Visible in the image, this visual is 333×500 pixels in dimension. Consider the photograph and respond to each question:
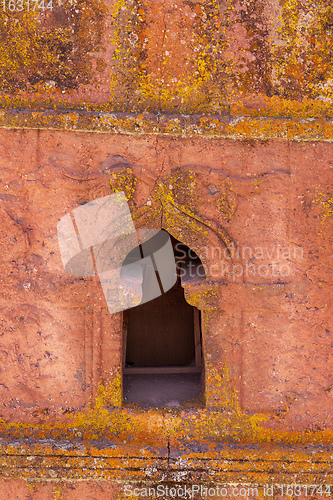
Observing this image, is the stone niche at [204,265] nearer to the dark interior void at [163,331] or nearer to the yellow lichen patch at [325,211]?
the yellow lichen patch at [325,211]

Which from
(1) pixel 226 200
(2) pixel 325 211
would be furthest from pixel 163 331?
(2) pixel 325 211

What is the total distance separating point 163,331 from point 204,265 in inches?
50.8

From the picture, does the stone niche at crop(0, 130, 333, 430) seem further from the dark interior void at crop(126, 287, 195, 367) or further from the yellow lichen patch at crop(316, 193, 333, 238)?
the dark interior void at crop(126, 287, 195, 367)

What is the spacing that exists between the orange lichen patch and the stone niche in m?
0.37

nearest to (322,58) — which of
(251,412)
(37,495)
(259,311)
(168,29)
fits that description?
(168,29)

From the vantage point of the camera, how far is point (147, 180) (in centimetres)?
262

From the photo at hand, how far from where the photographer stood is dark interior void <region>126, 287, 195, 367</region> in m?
3.67

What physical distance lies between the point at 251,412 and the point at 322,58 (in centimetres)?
258

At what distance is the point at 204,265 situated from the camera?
105 inches

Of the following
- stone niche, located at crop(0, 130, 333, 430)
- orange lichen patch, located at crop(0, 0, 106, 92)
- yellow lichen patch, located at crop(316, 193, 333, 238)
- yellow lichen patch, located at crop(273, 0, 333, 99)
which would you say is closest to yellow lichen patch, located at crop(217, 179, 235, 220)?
stone niche, located at crop(0, 130, 333, 430)

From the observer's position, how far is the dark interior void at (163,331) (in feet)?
12.0

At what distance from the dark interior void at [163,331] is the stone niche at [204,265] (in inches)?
36.1

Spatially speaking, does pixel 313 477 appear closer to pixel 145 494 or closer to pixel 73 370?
pixel 145 494

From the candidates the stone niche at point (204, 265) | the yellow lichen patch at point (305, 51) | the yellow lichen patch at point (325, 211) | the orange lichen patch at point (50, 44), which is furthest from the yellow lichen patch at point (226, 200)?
the orange lichen patch at point (50, 44)
